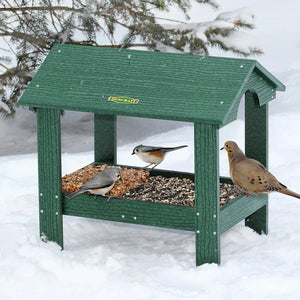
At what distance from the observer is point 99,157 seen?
624cm

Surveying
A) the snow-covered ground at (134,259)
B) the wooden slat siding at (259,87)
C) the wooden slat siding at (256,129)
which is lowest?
the snow-covered ground at (134,259)

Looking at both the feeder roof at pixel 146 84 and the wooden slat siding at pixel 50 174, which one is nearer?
the feeder roof at pixel 146 84

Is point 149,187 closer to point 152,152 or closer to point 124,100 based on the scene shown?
point 152,152

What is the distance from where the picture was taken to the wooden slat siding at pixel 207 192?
16.5 feet

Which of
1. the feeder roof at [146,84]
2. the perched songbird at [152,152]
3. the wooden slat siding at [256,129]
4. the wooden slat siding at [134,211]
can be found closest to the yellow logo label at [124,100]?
the feeder roof at [146,84]

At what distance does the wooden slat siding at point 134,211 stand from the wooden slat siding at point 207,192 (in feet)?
0.26

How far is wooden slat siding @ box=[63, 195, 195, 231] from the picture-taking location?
5223mm

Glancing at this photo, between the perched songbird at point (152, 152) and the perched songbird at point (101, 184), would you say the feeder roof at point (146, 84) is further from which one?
the perched songbird at point (152, 152)

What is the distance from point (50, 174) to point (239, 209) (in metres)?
1.22

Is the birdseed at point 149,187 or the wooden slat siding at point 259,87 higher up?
the wooden slat siding at point 259,87

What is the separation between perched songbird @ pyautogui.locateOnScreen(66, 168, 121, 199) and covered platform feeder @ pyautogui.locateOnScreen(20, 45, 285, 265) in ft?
0.29

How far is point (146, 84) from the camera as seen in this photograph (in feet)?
17.0

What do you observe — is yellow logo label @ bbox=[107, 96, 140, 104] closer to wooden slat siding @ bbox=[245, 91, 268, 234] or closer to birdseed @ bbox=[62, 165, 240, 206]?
birdseed @ bbox=[62, 165, 240, 206]

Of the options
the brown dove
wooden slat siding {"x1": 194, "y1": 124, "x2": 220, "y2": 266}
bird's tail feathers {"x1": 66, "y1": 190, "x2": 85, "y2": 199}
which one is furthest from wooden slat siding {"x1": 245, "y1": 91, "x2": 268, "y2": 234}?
bird's tail feathers {"x1": 66, "y1": 190, "x2": 85, "y2": 199}
